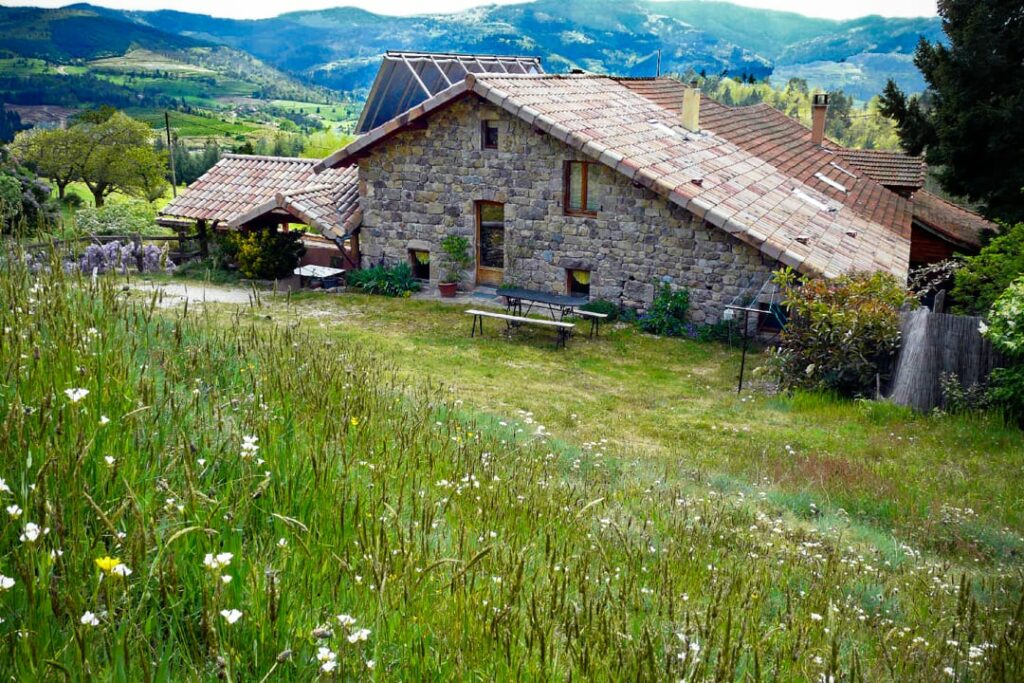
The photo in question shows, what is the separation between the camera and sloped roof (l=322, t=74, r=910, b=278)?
53.7ft

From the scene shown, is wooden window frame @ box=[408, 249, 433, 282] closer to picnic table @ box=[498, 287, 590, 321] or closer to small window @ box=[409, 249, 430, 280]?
small window @ box=[409, 249, 430, 280]

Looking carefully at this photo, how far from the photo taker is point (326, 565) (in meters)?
2.74

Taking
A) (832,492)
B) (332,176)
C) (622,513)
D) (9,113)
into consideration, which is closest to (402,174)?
(332,176)

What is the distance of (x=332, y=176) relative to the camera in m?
24.5

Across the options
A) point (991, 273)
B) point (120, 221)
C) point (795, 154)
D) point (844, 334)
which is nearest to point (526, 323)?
point (844, 334)

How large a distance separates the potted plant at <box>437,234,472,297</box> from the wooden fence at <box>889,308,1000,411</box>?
10849 millimetres

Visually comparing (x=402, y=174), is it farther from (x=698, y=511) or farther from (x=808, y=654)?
(x=808, y=654)

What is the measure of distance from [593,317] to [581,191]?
114 inches

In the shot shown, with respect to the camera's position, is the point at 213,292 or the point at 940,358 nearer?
the point at 940,358

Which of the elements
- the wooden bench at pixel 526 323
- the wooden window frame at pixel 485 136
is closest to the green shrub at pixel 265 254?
the wooden window frame at pixel 485 136

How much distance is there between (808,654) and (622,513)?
2.35 metres

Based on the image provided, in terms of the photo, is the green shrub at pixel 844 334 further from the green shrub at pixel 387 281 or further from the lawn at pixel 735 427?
the green shrub at pixel 387 281

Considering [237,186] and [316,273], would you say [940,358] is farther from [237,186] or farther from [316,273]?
[237,186]

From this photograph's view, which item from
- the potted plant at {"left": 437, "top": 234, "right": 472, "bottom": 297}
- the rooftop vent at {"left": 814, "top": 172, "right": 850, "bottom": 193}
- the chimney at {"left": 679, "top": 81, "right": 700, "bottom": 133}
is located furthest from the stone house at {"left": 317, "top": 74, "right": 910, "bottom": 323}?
the rooftop vent at {"left": 814, "top": 172, "right": 850, "bottom": 193}
